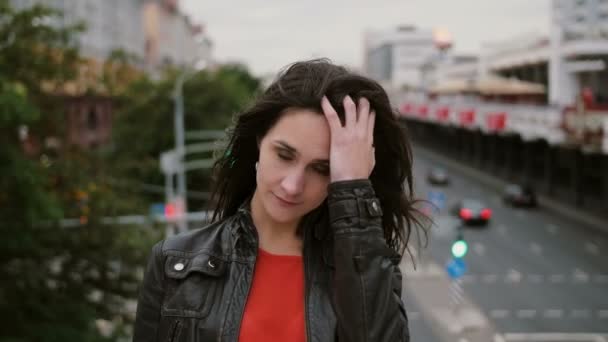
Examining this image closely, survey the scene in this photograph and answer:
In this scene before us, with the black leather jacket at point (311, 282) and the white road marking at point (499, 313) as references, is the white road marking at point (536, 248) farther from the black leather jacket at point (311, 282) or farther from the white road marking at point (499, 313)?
the black leather jacket at point (311, 282)

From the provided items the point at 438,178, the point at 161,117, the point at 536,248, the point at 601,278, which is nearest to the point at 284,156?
the point at 601,278

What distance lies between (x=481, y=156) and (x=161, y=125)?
28.5m

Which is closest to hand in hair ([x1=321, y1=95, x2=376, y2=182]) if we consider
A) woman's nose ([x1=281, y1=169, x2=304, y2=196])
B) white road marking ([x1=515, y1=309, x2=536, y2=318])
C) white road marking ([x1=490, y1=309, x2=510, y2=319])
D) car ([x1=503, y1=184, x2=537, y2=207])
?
woman's nose ([x1=281, y1=169, x2=304, y2=196])

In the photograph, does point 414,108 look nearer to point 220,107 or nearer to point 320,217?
point 220,107

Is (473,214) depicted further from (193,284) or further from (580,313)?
(193,284)

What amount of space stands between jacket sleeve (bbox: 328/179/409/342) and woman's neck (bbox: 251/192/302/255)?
278mm

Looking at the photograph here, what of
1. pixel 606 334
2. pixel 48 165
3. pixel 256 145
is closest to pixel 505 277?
pixel 606 334

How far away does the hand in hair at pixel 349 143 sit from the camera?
2.43 meters

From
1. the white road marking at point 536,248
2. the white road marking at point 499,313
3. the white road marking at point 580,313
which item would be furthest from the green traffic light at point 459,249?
the white road marking at point 536,248

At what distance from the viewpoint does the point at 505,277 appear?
25.1m

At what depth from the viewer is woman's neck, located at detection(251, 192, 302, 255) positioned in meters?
2.63

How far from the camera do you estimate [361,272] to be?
2.34 metres

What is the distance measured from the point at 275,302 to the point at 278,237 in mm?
259

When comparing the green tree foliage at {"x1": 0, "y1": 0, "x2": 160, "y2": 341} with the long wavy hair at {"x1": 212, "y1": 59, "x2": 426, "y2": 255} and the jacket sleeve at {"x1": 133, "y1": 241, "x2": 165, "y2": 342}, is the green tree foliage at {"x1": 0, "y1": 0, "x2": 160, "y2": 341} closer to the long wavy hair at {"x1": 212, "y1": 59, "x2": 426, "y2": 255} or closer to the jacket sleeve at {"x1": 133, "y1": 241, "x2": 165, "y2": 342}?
the long wavy hair at {"x1": 212, "y1": 59, "x2": 426, "y2": 255}
